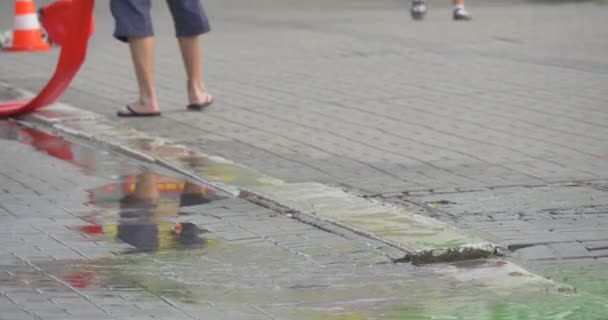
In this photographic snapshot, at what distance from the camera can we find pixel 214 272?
5.59 metres

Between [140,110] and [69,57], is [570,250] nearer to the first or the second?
[140,110]

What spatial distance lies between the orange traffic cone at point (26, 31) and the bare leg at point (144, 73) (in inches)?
153

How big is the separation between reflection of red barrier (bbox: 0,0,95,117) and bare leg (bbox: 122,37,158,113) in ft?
0.99

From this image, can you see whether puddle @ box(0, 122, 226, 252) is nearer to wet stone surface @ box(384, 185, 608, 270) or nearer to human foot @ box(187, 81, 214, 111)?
wet stone surface @ box(384, 185, 608, 270)

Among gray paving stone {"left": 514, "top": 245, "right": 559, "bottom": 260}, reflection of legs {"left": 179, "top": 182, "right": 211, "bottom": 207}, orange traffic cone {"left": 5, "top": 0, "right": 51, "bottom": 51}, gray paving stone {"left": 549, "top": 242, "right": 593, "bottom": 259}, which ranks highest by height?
gray paving stone {"left": 514, "top": 245, "right": 559, "bottom": 260}

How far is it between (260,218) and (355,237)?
540 mm

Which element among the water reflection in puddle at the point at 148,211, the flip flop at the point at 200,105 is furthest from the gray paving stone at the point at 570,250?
the flip flop at the point at 200,105

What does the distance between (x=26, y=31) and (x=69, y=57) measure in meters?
3.68

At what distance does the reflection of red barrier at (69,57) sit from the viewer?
31.4 ft

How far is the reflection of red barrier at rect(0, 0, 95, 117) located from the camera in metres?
9.57

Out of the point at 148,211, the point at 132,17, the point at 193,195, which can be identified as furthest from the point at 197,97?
the point at 148,211

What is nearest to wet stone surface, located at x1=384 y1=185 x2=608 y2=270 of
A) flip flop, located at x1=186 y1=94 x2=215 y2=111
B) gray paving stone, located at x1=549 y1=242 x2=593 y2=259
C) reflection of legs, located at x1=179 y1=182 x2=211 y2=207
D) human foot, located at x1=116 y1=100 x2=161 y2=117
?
gray paving stone, located at x1=549 y1=242 x2=593 y2=259

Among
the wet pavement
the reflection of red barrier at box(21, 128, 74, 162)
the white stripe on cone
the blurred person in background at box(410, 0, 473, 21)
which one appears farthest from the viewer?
the blurred person in background at box(410, 0, 473, 21)

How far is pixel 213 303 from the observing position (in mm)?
5133
